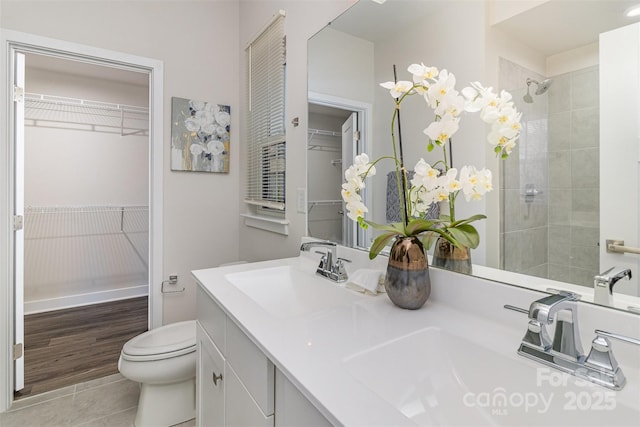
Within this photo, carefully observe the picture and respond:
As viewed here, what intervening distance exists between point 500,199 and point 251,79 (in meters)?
1.97

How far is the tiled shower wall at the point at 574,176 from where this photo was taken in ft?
2.25

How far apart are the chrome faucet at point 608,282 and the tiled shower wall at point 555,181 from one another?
0.03 metres

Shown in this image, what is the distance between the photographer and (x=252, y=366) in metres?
0.77

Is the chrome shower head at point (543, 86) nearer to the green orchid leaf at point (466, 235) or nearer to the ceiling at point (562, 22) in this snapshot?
the ceiling at point (562, 22)

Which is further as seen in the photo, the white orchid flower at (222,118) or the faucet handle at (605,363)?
the white orchid flower at (222,118)

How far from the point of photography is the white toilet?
1.50m

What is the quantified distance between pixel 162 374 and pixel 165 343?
0.18 metres

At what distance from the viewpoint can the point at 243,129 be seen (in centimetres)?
244

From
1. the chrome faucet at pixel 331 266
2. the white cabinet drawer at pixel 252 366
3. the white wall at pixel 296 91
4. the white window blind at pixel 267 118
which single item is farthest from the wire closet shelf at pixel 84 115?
the white cabinet drawer at pixel 252 366

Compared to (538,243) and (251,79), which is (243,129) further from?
(538,243)

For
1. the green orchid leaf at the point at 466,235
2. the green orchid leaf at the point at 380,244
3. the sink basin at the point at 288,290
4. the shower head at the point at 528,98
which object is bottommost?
the sink basin at the point at 288,290

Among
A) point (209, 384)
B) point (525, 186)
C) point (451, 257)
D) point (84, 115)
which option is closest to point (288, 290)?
point (209, 384)

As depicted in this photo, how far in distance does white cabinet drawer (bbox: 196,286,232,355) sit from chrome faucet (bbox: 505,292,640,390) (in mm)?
810

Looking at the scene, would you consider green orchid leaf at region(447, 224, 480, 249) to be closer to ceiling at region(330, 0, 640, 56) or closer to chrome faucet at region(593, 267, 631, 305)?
chrome faucet at region(593, 267, 631, 305)
